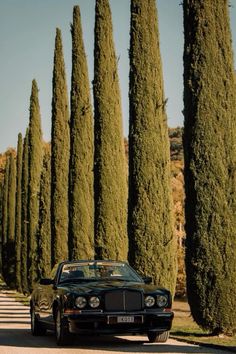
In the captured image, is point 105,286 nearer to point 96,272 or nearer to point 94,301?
point 94,301

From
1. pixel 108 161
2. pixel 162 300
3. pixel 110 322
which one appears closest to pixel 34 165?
pixel 108 161

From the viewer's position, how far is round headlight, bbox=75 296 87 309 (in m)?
13.6

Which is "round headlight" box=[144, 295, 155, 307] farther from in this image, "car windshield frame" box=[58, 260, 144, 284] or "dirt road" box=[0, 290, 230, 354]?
"car windshield frame" box=[58, 260, 144, 284]

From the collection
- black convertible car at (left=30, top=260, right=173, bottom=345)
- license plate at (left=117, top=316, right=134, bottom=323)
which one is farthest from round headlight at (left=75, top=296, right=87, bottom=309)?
license plate at (left=117, top=316, right=134, bottom=323)

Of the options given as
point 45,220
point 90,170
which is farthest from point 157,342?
point 45,220

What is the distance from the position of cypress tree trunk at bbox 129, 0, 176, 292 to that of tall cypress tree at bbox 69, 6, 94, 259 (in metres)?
8.50

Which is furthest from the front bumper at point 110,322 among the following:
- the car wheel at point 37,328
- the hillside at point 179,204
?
the hillside at point 179,204

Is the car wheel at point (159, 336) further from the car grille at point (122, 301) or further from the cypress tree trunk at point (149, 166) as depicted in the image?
the cypress tree trunk at point (149, 166)

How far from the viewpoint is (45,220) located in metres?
40.4

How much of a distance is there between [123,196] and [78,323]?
11822 mm

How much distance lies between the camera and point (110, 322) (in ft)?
44.3

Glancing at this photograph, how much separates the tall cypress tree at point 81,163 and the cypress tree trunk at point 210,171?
13.1 meters

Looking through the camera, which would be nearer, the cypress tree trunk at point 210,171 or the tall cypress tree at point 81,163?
the cypress tree trunk at point 210,171

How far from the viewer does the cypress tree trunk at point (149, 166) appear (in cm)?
2007
